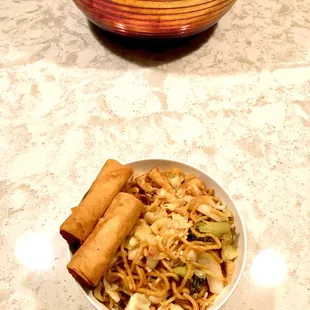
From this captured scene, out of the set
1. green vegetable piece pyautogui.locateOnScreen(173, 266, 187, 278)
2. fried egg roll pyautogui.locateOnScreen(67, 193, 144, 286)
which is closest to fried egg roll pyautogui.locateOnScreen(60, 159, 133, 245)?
fried egg roll pyautogui.locateOnScreen(67, 193, 144, 286)

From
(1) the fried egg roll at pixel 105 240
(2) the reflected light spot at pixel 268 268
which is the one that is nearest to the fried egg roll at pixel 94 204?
(1) the fried egg roll at pixel 105 240

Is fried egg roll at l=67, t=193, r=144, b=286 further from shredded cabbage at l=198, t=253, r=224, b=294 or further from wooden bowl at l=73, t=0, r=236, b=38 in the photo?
wooden bowl at l=73, t=0, r=236, b=38

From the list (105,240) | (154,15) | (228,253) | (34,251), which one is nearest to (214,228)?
(228,253)

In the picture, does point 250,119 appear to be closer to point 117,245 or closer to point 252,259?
point 252,259

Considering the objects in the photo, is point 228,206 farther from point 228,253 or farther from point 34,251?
point 34,251

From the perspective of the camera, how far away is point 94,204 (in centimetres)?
60

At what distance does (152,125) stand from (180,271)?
12.9 inches

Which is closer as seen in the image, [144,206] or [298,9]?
[144,206]

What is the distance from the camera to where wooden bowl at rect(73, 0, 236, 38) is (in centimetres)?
79

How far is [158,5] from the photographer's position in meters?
0.79

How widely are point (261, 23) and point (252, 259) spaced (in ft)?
1.95

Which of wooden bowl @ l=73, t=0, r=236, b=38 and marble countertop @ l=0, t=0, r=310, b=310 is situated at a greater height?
wooden bowl @ l=73, t=0, r=236, b=38

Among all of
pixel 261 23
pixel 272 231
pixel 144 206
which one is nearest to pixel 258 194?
pixel 272 231

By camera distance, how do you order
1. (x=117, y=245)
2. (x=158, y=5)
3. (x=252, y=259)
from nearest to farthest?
(x=117, y=245), (x=252, y=259), (x=158, y=5)
